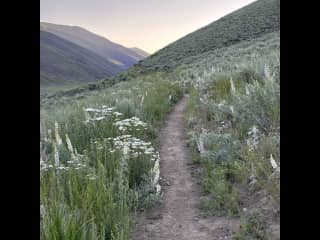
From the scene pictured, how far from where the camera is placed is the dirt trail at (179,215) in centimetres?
360

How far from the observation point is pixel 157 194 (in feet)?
14.2

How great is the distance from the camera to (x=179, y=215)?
13.4ft

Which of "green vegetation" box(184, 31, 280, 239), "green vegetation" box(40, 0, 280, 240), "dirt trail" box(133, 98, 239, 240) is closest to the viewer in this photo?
"green vegetation" box(40, 0, 280, 240)

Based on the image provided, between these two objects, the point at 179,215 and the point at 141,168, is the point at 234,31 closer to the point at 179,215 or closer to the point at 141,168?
the point at 141,168

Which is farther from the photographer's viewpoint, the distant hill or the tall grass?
the distant hill

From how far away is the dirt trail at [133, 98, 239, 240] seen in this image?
142 inches

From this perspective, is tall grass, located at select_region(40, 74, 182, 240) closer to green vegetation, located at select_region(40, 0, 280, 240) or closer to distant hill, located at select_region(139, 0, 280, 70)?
green vegetation, located at select_region(40, 0, 280, 240)

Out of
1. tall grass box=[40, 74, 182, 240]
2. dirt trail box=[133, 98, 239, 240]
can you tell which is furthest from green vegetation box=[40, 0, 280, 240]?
dirt trail box=[133, 98, 239, 240]

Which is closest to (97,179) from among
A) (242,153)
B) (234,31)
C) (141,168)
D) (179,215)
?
(179,215)
